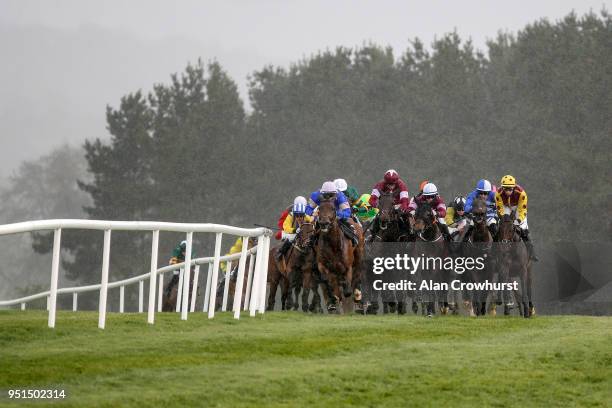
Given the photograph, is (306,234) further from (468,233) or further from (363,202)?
(363,202)

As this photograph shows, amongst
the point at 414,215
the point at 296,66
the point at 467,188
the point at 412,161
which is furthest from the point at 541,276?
the point at 296,66

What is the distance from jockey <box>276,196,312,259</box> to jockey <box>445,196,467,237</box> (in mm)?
2539

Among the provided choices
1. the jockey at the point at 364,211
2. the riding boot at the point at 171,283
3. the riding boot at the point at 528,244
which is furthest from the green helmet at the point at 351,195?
the riding boot at the point at 171,283

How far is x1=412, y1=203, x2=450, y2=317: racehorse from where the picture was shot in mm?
20453

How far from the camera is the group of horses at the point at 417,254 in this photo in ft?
67.4

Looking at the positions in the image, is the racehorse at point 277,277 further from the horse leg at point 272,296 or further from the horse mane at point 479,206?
the horse mane at point 479,206

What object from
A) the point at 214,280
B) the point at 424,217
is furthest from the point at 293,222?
the point at 214,280

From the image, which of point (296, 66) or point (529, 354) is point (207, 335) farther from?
point (296, 66)

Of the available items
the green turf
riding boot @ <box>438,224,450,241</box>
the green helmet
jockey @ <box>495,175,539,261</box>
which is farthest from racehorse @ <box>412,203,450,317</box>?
the green turf

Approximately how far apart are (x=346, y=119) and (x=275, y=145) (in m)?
4.74

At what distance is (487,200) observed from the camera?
850 inches

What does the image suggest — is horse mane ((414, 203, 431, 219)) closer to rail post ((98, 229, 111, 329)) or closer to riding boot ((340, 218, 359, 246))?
riding boot ((340, 218, 359, 246))

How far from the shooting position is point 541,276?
2794 centimetres

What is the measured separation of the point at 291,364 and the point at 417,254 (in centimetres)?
851
